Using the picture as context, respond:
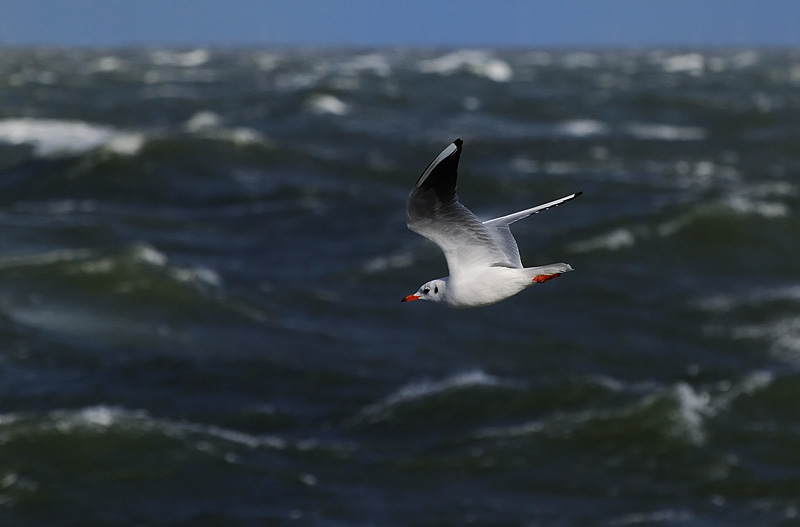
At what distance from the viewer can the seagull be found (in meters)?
8.06

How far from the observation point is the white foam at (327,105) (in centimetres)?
5582

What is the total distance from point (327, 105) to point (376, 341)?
35.2 m

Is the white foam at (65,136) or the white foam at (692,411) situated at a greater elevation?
the white foam at (692,411)

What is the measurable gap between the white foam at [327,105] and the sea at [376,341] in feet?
32.1

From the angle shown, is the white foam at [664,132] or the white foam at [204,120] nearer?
Answer: the white foam at [664,132]

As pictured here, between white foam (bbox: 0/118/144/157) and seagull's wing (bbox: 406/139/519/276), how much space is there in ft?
107

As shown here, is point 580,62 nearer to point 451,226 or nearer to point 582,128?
point 582,128

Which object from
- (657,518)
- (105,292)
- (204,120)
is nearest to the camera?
(657,518)

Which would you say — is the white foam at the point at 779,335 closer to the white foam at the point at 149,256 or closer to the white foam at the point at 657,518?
the white foam at the point at 657,518

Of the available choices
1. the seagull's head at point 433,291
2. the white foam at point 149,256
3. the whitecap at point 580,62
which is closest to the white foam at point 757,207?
the white foam at point 149,256

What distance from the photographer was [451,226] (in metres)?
8.46

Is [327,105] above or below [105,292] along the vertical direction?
below

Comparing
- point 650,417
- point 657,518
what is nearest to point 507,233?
point 657,518

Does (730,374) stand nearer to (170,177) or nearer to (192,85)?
(170,177)
